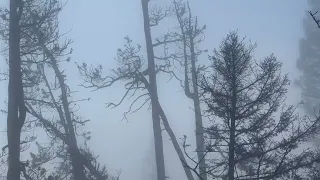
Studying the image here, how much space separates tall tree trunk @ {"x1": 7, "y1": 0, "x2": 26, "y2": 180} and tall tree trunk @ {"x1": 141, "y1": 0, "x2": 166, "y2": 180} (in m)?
6.29

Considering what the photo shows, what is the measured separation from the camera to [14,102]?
10422 millimetres

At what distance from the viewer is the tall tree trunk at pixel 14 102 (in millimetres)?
10117

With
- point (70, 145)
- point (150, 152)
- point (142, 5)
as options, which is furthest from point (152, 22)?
point (150, 152)

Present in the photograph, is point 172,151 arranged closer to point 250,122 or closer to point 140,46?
point 140,46

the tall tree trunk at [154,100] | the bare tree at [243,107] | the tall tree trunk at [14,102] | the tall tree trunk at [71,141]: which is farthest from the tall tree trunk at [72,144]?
the bare tree at [243,107]

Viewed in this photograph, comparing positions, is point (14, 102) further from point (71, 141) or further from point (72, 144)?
point (71, 141)

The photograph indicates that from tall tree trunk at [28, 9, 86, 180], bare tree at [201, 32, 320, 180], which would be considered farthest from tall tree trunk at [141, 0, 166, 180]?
bare tree at [201, 32, 320, 180]

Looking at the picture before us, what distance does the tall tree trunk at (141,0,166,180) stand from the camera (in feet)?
50.9

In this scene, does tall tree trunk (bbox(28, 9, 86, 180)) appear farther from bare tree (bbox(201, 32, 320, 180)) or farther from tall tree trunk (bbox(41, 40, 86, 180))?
bare tree (bbox(201, 32, 320, 180))

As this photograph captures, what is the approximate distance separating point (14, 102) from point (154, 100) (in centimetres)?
668

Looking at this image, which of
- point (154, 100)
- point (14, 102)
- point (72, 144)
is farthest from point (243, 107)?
point (72, 144)

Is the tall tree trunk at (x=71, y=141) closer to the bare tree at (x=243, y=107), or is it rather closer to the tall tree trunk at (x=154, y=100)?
the tall tree trunk at (x=154, y=100)

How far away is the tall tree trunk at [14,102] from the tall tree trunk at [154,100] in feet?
20.6

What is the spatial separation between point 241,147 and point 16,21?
700 centimetres
